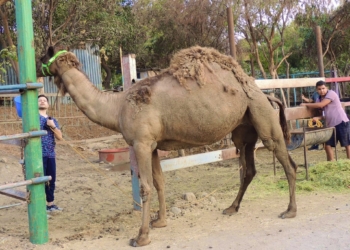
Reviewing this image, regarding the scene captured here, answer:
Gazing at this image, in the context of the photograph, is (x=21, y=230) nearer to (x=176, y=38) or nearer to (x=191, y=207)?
(x=191, y=207)

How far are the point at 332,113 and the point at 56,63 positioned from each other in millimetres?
5431

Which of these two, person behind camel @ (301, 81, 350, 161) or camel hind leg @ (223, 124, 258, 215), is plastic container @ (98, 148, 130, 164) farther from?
camel hind leg @ (223, 124, 258, 215)

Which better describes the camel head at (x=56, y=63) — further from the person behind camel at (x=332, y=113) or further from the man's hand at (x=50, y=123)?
the person behind camel at (x=332, y=113)

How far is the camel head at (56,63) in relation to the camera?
4906mm

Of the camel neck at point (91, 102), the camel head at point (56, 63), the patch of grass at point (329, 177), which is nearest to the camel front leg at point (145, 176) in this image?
the camel neck at point (91, 102)

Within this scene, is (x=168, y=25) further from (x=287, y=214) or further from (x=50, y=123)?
(x=287, y=214)

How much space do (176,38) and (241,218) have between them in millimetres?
14945

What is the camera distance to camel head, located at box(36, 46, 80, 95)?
16.1ft

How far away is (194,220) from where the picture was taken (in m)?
5.39

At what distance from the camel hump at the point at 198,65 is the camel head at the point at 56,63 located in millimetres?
1153

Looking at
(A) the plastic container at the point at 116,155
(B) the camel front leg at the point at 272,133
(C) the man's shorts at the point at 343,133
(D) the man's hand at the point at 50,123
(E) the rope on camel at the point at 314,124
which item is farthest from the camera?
(A) the plastic container at the point at 116,155

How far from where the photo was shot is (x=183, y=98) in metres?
4.91

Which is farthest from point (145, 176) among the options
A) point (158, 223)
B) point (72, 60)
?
point (72, 60)

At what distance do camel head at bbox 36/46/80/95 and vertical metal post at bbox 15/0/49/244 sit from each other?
0.32 metres
